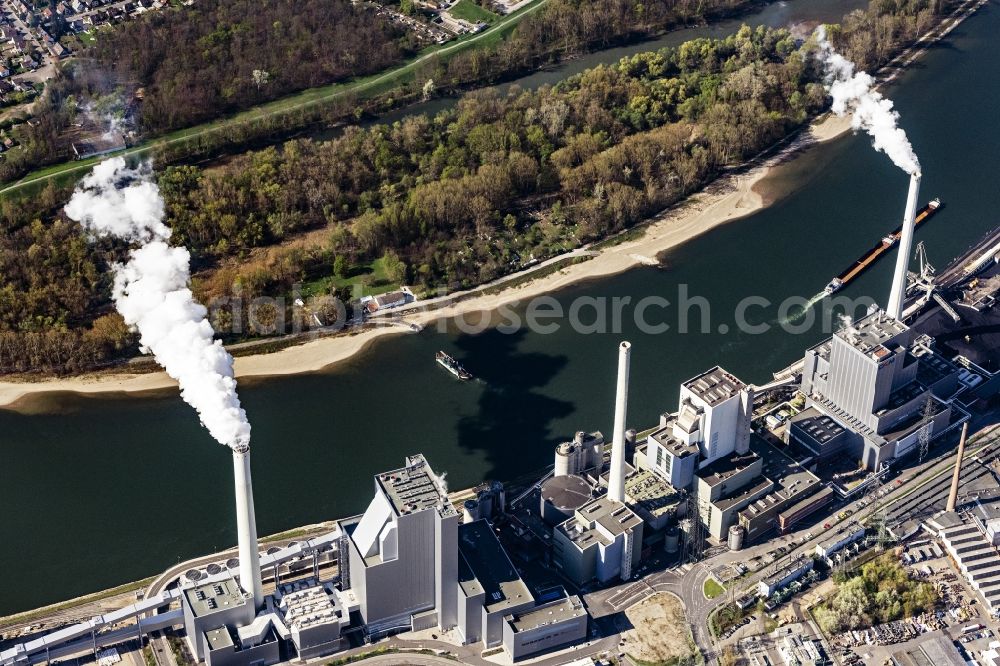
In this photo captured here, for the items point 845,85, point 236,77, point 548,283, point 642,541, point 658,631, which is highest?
point 236,77

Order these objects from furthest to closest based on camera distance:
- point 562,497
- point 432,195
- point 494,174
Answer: point 494,174
point 432,195
point 562,497

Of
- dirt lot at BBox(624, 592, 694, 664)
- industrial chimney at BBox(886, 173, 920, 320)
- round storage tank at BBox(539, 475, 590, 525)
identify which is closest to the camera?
dirt lot at BBox(624, 592, 694, 664)

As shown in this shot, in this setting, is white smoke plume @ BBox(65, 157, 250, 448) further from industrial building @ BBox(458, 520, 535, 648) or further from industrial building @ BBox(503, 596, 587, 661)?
industrial building @ BBox(503, 596, 587, 661)

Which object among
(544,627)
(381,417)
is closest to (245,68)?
(381,417)

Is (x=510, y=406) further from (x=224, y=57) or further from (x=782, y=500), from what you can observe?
(x=224, y=57)

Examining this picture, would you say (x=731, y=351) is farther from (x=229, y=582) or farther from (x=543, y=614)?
(x=229, y=582)

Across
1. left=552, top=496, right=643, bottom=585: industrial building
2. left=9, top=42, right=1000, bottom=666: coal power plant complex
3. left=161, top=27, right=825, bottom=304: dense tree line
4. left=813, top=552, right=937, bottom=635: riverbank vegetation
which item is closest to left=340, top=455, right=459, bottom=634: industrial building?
left=9, top=42, right=1000, bottom=666: coal power plant complex
